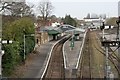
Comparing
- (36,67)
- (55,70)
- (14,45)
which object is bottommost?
(55,70)

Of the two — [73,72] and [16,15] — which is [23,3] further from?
[73,72]

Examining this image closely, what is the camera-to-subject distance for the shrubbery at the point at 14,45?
81.1 ft

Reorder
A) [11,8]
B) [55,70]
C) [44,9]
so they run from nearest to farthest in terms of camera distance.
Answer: [55,70], [11,8], [44,9]

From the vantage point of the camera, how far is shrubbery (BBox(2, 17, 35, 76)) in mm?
24734

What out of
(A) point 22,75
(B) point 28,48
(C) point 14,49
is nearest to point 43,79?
(A) point 22,75

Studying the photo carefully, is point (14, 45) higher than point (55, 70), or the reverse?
point (14, 45)

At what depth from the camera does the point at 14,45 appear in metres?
26.8

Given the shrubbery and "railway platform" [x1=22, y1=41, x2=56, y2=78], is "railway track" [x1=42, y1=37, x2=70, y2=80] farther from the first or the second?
the shrubbery

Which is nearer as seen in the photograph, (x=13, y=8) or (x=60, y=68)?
(x=60, y=68)

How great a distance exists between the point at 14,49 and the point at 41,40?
24913mm

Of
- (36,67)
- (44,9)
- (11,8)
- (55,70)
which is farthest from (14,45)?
(44,9)

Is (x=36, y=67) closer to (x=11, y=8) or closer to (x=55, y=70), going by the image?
(x=55, y=70)

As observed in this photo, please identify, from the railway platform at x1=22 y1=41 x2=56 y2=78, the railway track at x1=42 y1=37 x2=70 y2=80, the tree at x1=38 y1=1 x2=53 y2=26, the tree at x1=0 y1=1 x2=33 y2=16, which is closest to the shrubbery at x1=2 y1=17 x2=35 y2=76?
the railway platform at x1=22 y1=41 x2=56 y2=78

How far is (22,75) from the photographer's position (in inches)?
992
